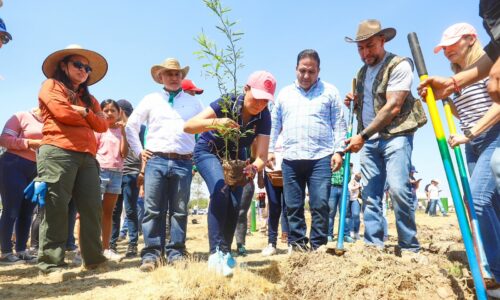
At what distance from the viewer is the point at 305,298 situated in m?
3.06

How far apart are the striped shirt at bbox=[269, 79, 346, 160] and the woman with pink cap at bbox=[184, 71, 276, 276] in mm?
473

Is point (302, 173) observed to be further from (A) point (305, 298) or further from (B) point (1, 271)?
(B) point (1, 271)

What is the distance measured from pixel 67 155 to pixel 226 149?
1.60m

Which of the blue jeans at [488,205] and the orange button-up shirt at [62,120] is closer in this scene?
the blue jeans at [488,205]

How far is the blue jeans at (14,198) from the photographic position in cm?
484

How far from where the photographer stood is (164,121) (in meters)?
4.53

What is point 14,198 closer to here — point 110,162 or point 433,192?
point 110,162

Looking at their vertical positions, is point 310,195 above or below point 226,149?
below

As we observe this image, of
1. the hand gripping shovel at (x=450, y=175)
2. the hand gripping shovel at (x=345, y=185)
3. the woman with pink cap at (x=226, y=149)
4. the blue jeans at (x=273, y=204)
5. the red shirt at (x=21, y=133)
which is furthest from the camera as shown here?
the blue jeans at (x=273, y=204)

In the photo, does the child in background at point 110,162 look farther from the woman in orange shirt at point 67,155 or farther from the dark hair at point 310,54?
the dark hair at point 310,54

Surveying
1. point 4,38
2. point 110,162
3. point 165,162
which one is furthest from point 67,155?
point 110,162

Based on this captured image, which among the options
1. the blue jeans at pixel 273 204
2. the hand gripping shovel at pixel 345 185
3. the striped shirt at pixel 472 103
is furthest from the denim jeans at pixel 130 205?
the striped shirt at pixel 472 103

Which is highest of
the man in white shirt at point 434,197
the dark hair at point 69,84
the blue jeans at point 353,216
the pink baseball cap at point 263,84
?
the dark hair at point 69,84

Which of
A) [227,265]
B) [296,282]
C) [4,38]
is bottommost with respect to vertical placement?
[296,282]
